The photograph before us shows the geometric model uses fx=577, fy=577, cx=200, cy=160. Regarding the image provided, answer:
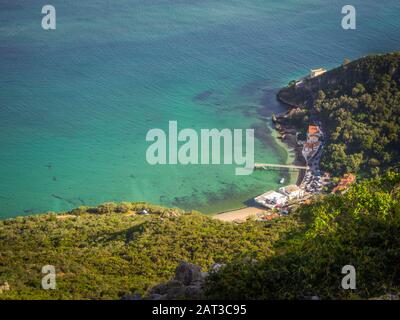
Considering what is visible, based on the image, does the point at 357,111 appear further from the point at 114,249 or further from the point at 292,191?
the point at 114,249

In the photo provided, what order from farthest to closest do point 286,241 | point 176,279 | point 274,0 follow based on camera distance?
point 274,0
point 286,241
point 176,279

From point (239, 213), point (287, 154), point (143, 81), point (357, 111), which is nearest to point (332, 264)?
point (239, 213)

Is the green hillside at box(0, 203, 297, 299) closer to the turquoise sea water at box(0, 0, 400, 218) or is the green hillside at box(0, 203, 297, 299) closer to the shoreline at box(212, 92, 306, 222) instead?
the shoreline at box(212, 92, 306, 222)

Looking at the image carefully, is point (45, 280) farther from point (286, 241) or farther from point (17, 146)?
point (17, 146)

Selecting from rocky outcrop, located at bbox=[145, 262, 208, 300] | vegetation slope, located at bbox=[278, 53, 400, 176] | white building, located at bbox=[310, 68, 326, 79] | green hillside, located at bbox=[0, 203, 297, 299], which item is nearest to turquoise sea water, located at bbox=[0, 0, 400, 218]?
white building, located at bbox=[310, 68, 326, 79]

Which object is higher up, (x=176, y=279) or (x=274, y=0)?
(x=274, y=0)
